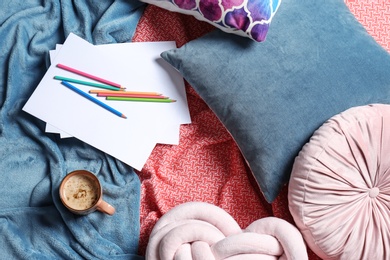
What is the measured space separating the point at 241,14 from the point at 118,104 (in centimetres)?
34

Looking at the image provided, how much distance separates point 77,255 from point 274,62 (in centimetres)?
59

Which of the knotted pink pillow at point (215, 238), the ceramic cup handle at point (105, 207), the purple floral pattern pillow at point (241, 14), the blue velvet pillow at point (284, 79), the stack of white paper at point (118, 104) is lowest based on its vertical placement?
the ceramic cup handle at point (105, 207)

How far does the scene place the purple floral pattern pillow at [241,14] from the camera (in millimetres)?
1008

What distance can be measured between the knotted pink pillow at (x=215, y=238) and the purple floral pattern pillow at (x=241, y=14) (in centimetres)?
38

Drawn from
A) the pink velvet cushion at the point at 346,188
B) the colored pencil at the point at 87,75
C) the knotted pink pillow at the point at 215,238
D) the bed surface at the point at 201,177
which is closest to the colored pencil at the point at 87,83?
the colored pencil at the point at 87,75

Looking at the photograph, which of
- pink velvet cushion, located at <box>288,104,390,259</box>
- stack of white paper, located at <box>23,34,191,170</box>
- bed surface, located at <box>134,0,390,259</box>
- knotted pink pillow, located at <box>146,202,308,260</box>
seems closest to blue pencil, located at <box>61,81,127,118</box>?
stack of white paper, located at <box>23,34,191,170</box>

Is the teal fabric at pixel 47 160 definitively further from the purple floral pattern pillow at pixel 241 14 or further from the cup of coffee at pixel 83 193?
the purple floral pattern pillow at pixel 241 14

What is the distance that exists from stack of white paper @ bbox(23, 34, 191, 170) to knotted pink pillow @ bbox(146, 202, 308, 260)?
6.7 inches

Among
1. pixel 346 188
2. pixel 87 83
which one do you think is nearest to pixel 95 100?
pixel 87 83

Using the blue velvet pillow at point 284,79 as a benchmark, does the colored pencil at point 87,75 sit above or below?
below

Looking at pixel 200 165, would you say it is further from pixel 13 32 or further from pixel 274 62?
pixel 13 32

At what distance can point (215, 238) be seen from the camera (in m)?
0.97

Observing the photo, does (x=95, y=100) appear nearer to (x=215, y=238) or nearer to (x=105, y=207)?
(x=105, y=207)

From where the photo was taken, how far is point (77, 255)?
1.05m
